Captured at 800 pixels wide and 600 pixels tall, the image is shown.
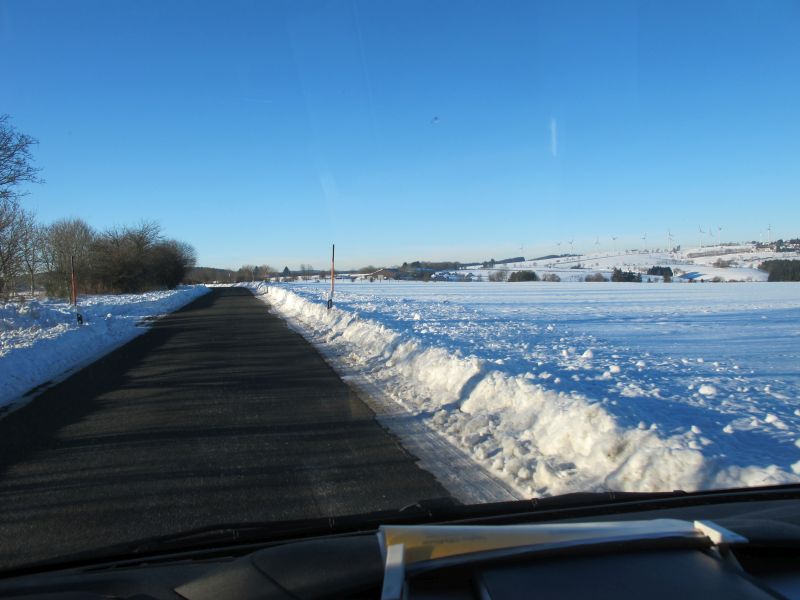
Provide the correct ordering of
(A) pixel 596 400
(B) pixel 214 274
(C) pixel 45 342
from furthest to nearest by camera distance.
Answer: (B) pixel 214 274, (C) pixel 45 342, (A) pixel 596 400

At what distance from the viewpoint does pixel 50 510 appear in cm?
421

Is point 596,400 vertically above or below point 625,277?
below

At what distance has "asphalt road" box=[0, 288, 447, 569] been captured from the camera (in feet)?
13.3

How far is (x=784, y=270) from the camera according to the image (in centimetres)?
8688

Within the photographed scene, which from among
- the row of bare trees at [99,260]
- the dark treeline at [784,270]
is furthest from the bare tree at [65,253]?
the dark treeline at [784,270]

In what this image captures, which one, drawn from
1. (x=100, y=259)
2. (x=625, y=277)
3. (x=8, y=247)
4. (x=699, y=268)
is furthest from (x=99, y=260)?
(x=699, y=268)

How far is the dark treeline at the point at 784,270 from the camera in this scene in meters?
85.0

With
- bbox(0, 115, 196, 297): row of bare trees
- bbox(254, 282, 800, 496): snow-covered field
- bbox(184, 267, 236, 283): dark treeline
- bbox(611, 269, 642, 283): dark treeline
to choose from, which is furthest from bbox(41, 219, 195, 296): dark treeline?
bbox(184, 267, 236, 283): dark treeline

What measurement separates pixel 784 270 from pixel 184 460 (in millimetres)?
102210

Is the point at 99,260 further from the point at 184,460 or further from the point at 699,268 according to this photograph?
the point at 699,268

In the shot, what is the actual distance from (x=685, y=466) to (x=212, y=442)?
4566mm

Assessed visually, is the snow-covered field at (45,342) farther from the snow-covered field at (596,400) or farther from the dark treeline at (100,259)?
the dark treeline at (100,259)

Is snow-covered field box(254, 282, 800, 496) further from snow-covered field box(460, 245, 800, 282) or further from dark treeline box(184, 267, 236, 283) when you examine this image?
→ dark treeline box(184, 267, 236, 283)

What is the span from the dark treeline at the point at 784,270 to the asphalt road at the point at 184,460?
315 ft
